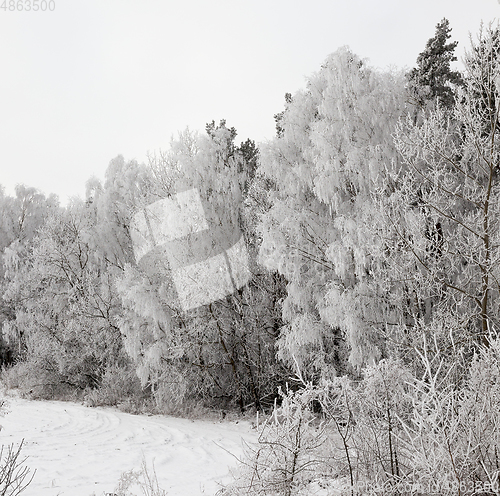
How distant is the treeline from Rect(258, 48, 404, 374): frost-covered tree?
4 centimetres

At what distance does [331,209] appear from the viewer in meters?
10.8

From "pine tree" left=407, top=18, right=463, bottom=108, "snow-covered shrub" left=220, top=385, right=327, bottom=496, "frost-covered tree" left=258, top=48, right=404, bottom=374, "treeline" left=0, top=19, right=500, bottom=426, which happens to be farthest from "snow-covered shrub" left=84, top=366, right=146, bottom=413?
"pine tree" left=407, top=18, right=463, bottom=108

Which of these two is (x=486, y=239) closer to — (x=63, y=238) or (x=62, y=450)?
(x=62, y=450)

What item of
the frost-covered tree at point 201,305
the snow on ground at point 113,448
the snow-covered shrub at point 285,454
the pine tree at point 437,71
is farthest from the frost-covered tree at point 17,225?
the snow-covered shrub at point 285,454

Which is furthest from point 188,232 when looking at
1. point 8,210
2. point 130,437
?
point 8,210

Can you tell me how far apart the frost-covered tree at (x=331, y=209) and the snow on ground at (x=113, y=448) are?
3.10 meters

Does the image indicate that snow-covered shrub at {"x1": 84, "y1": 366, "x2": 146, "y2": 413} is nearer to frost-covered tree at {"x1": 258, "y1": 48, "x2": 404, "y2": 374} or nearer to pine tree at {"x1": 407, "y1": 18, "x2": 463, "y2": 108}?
frost-covered tree at {"x1": 258, "y1": 48, "x2": 404, "y2": 374}

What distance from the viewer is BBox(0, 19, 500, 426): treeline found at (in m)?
8.57

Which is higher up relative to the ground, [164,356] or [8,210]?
[8,210]

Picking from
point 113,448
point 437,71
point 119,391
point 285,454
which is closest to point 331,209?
point 437,71

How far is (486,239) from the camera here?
21.2ft

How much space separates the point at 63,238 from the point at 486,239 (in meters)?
15.2

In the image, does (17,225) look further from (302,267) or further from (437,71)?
(437,71)

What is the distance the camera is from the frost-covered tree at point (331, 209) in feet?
33.0
